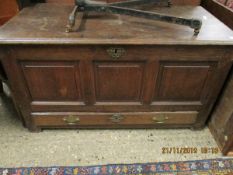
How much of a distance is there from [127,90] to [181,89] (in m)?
0.31

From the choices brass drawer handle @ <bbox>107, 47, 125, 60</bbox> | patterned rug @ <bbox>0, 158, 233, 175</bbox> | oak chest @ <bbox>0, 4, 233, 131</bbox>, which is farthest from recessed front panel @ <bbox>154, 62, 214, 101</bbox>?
patterned rug @ <bbox>0, 158, 233, 175</bbox>

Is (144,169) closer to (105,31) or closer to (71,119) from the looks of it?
(71,119)

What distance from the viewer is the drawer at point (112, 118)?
1.24m

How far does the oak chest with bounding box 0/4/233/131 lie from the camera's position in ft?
3.11

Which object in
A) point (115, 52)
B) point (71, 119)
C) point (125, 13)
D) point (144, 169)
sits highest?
point (125, 13)

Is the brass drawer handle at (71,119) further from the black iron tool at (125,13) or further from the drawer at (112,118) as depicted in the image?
the black iron tool at (125,13)

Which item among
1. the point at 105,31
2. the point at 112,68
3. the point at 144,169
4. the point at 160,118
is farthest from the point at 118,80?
the point at 144,169

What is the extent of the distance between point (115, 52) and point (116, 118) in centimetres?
47

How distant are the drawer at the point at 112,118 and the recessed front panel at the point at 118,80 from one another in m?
0.13

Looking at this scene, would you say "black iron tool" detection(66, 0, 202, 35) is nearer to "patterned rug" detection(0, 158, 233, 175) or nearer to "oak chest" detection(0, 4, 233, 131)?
"oak chest" detection(0, 4, 233, 131)

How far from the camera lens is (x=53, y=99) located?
1.17 m

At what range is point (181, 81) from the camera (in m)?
1.11

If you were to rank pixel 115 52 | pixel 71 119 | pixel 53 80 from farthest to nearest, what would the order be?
pixel 71 119, pixel 53 80, pixel 115 52

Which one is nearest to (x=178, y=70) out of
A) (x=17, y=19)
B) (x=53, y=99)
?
(x=53, y=99)
